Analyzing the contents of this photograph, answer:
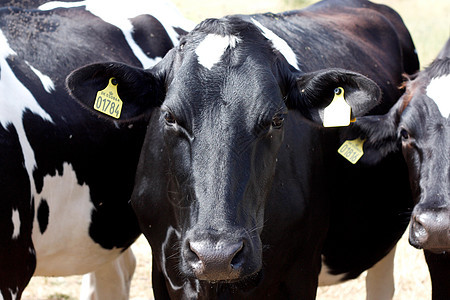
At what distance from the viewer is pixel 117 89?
4098mm

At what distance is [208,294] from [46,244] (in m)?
1.13

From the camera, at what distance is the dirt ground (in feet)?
22.5

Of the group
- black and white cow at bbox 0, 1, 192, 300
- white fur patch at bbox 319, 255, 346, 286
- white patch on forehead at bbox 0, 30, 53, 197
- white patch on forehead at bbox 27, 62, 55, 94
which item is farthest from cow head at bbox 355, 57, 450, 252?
white patch on forehead at bbox 0, 30, 53, 197

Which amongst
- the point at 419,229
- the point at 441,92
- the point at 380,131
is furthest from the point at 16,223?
the point at 441,92

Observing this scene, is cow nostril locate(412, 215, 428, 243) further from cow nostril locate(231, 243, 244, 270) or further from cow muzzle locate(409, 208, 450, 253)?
cow nostril locate(231, 243, 244, 270)

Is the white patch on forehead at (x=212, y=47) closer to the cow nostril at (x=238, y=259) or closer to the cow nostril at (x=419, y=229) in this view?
the cow nostril at (x=238, y=259)

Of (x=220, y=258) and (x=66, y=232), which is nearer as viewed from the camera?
(x=220, y=258)

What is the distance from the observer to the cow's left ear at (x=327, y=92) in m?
4.04

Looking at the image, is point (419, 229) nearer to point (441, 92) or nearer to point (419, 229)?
point (419, 229)

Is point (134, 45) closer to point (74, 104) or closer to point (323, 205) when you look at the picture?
point (74, 104)

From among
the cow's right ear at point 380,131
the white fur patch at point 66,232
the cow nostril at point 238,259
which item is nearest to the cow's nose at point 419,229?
the cow's right ear at point 380,131

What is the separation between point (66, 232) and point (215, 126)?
1.59 m

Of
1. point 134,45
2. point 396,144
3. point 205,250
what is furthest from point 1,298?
point 396,144

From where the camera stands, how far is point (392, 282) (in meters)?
6.62
